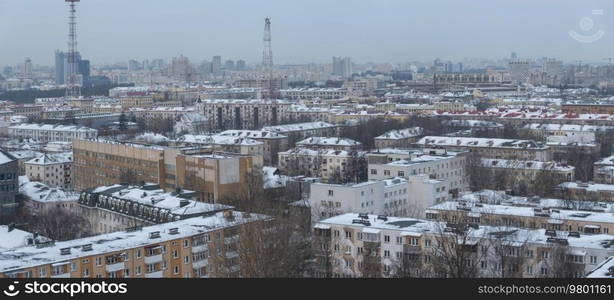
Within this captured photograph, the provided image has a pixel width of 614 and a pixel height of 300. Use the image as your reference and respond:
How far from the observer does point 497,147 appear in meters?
10.3

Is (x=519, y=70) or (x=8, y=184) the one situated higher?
(x=519, y=70)

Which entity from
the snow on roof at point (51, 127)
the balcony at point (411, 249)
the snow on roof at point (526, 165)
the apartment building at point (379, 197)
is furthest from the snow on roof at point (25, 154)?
the balcony at point (411, 249)

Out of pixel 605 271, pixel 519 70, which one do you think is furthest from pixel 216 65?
pixel 605 271

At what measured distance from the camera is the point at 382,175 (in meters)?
7.80

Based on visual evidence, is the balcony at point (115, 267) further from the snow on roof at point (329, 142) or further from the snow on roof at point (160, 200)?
the snow on roof at point (329, 142)

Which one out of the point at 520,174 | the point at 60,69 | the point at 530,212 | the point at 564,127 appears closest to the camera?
the point at 530,212

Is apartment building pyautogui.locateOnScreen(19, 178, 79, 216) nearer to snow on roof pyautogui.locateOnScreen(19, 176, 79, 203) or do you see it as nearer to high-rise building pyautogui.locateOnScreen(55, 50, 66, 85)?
snow on roof pyautogui.locateOnScreen(19, 176, 79, 203)

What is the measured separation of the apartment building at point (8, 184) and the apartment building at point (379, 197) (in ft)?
9.47

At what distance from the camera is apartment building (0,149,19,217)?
7.36 meters

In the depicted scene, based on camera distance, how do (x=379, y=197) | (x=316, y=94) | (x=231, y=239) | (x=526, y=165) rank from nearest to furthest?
(x=231, y=239)
(x=379, y=197)
(x=526, y=165)
(x=316, y=94)

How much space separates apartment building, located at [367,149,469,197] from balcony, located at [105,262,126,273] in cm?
366

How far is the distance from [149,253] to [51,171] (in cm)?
597

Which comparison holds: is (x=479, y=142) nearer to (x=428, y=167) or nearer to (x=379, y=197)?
(x=428, y=167)

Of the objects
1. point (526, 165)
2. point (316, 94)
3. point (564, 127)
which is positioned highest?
point (316, 94)
